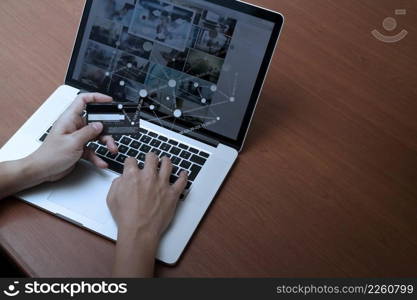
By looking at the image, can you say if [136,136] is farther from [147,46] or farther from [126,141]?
[147,46]

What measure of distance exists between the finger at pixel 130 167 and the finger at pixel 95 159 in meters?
0.04

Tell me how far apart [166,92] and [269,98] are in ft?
0.74

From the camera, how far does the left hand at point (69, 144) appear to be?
2.80 feet

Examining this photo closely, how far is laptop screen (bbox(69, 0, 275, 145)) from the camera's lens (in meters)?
0.91

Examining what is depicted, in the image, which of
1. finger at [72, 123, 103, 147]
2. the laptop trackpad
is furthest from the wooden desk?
finger at [72, 123, 103, 147]

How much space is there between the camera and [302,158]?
0.95 metres

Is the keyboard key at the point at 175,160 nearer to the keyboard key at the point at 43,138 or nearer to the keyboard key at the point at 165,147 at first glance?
the keyboard key at the point at 165,147

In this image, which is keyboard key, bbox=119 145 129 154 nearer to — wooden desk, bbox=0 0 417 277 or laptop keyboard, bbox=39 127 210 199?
laptop keyboard, bbox=39 127 210 199

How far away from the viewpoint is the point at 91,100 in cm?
92

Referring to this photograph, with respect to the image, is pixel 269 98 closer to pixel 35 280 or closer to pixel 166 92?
pixel 166 92

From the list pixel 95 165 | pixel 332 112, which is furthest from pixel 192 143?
pixel 332 112

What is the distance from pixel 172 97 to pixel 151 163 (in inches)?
6.2

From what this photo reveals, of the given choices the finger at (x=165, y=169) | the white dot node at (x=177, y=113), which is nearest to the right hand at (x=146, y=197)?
the finger at (x=165, y=169)

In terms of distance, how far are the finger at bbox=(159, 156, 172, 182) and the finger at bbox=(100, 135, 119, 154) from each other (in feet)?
0.30
